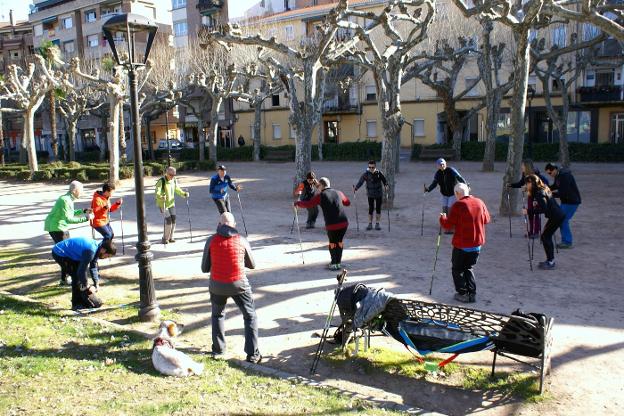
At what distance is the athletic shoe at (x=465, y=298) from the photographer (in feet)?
27.5

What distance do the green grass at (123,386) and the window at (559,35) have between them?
118 ft

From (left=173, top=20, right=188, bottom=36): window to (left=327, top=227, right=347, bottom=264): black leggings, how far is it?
53590mm

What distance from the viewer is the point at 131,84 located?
8078 mm

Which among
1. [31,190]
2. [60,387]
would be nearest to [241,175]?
[31,190]

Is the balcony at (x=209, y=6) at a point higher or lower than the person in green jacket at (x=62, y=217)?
higher

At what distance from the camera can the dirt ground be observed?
597 centimetres

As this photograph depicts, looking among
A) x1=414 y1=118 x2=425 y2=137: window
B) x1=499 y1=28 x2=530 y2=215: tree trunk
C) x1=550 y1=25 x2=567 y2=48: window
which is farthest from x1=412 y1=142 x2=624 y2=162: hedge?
x1=499 y1=28 x2=530 y2=215: tree trunk

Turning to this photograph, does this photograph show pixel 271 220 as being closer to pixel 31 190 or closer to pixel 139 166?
pixel 139 166

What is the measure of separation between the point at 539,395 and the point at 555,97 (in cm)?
3912

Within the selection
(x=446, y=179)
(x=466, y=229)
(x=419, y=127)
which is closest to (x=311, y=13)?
(x=419, y=127)

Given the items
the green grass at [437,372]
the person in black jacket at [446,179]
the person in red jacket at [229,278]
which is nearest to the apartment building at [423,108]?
the person in black jacket at [446,179]

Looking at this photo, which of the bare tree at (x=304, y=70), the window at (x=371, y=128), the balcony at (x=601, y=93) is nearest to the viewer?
the bare tree at (x=304, y=70)

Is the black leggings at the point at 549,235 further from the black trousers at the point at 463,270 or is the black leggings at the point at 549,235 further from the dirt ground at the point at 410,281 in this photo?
the black trousers at the point at 463,270

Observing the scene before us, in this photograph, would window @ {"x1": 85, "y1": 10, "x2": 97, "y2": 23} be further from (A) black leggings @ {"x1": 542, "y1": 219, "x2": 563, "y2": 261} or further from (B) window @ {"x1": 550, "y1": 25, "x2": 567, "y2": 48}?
(A) black leggings @ {"x1": 542, "y1": 219, "x2": 563, "y2": 261}
